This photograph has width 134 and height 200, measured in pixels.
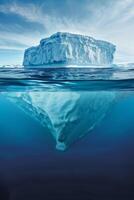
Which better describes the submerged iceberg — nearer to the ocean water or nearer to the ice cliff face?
the ocean water

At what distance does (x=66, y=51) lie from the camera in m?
62.4

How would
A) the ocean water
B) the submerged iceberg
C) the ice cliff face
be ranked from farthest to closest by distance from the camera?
the ice cliff face < the submerged iceberg < the ocean water

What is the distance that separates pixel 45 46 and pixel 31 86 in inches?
2248

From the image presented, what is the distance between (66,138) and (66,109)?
3.88 meters

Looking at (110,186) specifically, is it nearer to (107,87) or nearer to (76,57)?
(107,87)

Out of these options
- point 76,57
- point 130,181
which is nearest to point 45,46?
point 76,57

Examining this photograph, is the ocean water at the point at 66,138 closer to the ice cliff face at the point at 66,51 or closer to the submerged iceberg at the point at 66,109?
the submerged iceberg at the point at 66,109

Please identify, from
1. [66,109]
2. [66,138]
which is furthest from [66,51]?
[66,138]

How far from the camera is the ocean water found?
4.94 m

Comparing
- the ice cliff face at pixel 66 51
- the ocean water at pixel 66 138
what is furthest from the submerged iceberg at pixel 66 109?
the ice cliff face at pixel 66 51

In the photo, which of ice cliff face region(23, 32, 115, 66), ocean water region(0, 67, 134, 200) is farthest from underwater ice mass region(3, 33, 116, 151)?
ice cliff face region(23, 32, 115, 66)

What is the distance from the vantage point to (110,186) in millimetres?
4957

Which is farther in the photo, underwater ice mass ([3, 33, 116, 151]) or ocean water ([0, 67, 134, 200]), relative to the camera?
underwater ice mass ([3, 33, 116, 151])

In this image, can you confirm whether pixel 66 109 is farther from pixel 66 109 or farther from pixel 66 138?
pixel 66 138
